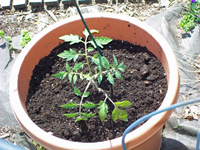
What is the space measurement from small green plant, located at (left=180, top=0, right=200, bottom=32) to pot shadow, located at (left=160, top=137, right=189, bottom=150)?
1145 mm

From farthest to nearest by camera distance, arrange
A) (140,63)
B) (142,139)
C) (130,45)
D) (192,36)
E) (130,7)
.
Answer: (130,7), (192,36), (130,45), (140,63), (142,139)

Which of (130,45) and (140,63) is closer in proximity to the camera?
(140,63)

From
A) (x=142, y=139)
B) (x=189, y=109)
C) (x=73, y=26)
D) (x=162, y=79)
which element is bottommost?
(x=189, y=109)

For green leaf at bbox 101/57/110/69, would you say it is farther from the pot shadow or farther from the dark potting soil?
the pot shadow

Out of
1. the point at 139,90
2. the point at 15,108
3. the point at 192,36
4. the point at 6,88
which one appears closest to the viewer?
the point at 15,108

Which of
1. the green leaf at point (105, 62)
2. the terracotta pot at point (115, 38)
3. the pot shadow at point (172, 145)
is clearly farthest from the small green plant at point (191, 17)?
the green leaf at point (105, 62)

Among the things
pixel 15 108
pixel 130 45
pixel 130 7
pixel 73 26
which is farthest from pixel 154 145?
pixel 130 7

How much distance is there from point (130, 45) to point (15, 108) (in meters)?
0.90

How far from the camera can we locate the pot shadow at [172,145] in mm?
1560

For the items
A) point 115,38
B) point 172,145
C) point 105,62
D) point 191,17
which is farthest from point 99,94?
point 191,17

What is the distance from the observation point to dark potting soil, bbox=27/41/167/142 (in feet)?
3.92

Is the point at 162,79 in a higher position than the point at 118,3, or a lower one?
lower

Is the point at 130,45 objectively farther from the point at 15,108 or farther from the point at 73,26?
the point at 15,108

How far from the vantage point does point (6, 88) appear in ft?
6.20
